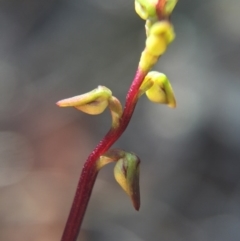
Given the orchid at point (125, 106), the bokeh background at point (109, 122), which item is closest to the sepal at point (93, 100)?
the orchid at point (125, 106)

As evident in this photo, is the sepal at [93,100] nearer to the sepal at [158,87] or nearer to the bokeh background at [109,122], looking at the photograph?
the sepal at [158,87]

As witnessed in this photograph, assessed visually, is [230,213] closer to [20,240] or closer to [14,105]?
[20,240]

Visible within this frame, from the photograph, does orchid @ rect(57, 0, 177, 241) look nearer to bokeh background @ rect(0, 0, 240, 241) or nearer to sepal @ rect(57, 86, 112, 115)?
sepal @ rect(57, 86, 112, 115)

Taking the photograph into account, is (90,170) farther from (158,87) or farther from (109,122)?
(109,122)

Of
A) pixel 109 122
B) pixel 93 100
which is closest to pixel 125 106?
pixel 93 100

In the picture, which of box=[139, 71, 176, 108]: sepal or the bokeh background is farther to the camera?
the bokeh background

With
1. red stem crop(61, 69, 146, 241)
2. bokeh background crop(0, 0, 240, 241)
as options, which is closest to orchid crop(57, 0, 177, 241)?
red stem crop(61, 69, 146, 241)
